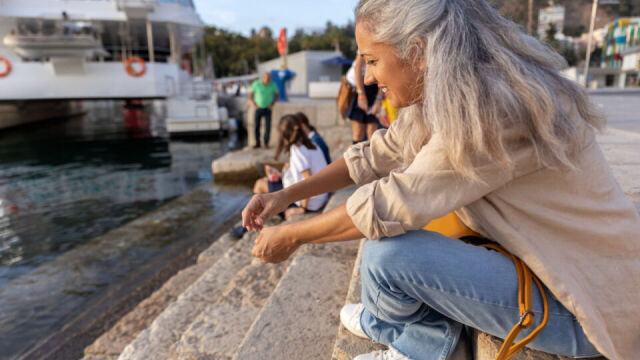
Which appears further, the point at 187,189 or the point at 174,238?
the point at 187,189

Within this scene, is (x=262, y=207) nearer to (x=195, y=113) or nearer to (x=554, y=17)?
(x=195, y=113)

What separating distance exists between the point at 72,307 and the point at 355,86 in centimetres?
353

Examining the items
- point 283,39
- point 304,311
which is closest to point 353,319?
point 304,311

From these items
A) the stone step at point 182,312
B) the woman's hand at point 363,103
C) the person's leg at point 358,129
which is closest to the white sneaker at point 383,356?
the stone step at point 182,312

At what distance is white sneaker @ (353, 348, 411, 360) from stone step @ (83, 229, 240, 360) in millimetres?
1982

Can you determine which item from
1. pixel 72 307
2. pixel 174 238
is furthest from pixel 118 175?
pixel 72 307

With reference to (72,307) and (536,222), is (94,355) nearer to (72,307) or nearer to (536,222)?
(72,307)

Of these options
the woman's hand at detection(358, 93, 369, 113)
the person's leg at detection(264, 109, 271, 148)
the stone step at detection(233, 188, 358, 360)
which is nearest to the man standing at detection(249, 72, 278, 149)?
the person's leg at detection(264, 109, 271, 148)

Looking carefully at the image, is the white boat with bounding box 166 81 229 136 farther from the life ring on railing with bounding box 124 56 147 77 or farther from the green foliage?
the green foliage

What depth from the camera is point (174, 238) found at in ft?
16.7

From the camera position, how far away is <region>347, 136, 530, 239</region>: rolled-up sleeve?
39.9 inches

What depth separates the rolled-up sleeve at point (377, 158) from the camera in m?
1.43

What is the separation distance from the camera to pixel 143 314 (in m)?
3.17

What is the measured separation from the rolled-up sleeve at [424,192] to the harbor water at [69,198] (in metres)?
3.13
